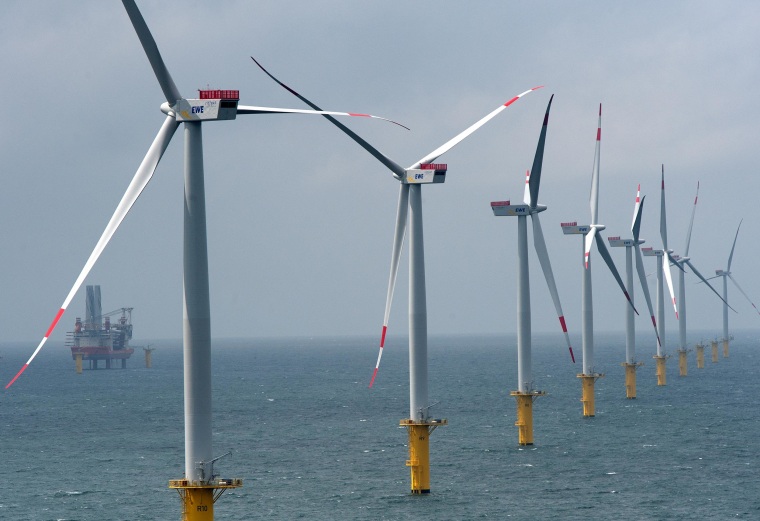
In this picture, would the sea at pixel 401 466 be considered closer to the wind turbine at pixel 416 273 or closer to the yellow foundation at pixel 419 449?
the yellow foundation at pixel 419 449

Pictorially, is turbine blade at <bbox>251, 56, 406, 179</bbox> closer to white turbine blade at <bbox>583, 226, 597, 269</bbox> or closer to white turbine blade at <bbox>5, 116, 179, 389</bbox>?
white turbine blade at <bbox>5, 116, 179, 389</bbox>

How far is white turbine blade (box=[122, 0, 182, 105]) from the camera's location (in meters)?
46.7

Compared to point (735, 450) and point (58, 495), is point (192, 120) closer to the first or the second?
point (58, 495)

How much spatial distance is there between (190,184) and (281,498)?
2102 inches

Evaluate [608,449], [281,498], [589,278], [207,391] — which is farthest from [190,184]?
[589,278]

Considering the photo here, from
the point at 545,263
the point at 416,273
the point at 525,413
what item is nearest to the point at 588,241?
the point at 525,413

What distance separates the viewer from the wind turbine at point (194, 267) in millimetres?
49062

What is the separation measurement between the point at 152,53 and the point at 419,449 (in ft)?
142

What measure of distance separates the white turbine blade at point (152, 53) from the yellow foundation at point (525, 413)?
218 ft

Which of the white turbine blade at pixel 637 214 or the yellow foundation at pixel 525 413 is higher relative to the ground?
the white turbine blade at pixel 637 214

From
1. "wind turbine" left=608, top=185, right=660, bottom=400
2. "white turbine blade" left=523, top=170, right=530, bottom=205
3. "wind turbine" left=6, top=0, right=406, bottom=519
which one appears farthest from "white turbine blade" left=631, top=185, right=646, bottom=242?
"wind turbine" left=6, top=0, right=406, bottom=519

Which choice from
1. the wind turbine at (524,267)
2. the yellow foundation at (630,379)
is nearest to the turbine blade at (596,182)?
the wind turbine at (524,267)

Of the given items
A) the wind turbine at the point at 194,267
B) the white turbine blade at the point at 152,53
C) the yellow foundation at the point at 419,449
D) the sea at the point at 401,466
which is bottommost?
the sea at the point at 401,466

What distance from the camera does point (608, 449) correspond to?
126188 mm
